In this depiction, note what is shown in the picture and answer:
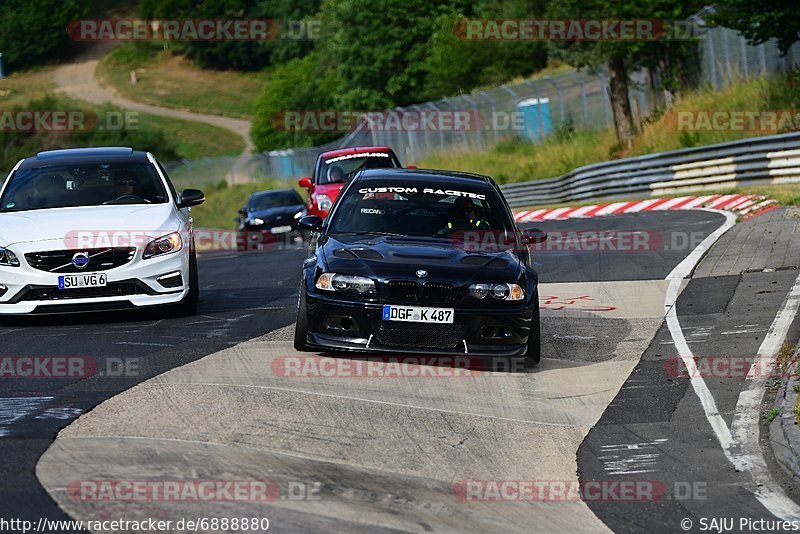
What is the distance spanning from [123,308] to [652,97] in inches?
1140

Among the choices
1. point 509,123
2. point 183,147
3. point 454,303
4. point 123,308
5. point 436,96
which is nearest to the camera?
point 454,303

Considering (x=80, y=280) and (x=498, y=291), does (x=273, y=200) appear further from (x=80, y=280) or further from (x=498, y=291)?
(x=498, y=291)

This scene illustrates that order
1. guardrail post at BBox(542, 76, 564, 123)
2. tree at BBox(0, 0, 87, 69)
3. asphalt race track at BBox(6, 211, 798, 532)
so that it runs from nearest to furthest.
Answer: asphalt race track at BBox(6, 211, 798, 532)
guardrail post at BBox(542, 76, 564, 123)
tree at BBox(0, 0, 87, 69)

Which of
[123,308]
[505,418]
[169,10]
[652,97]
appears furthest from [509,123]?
[169,10]

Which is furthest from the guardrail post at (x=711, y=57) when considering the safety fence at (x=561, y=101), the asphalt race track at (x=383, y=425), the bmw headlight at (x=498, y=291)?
the bmw headlight at (x=498, y=291)

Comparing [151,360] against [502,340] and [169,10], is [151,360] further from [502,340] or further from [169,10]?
[169,10]

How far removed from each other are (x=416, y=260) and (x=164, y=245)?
338cm

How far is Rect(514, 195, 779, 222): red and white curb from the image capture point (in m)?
21.5

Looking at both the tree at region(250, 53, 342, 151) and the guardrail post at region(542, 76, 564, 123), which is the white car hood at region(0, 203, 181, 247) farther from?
the tree at region(250, 53, 342, 151)

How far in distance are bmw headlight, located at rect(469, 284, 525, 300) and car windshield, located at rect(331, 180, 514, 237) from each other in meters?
1.13

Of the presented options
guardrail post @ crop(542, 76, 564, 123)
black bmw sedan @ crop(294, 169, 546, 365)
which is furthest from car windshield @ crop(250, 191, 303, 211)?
black bmw sedan @ crop(294, 169, 546, 365)

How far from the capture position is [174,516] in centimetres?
567

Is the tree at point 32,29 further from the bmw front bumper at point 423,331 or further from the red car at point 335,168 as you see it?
the bmw front bumper at point 423,331

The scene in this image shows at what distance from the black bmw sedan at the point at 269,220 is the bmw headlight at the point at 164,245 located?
18973 millimetres
